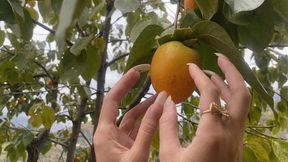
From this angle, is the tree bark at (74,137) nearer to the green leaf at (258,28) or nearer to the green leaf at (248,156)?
the green leaf at (248,156)

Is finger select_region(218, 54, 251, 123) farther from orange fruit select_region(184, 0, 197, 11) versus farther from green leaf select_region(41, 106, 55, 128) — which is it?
green leaf select_region(41, 106, 55, 128)

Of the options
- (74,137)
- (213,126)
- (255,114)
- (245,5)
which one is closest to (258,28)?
(245,5)

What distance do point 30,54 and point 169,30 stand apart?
129 cm

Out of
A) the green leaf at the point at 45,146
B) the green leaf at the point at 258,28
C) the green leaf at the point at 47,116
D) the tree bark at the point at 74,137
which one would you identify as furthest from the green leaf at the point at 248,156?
the green leaf at the point at 45,146

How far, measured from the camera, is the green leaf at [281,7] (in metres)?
0.77

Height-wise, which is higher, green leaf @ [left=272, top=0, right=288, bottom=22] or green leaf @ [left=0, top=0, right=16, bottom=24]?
green leaf @ [left=0, top=0, right=16, bottom=24]

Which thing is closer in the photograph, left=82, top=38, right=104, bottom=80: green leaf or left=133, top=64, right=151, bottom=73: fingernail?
left=133, top=64, right=151, bottom=73: fingernail

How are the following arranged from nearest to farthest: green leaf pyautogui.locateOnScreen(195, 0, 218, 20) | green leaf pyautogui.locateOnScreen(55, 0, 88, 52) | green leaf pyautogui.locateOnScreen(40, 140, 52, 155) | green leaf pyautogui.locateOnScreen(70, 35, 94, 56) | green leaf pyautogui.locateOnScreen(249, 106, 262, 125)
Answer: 1. green leaf pyautogui.locateOnScreen(55, 0, 88, 52)
2. green leaf pyautogui.locateOnScreen(195, 0, 218, 20)
3. green leaf pyautogui.locateOnScreen(70, 35, 94, 56)
4. green leaf pyautogui.locateOnScreen(249, 106, 262, 125)
5. green leaf pyautogui.locateOnScreen(40, 140, 52, 155)

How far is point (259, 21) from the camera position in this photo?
2.56 feet

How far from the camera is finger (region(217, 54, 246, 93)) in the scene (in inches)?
25.4

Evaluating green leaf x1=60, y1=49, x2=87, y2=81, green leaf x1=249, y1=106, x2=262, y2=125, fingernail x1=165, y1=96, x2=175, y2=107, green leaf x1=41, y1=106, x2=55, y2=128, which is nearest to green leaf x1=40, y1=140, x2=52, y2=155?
green leaf x1=41, y1=106, x2=55, y2=128

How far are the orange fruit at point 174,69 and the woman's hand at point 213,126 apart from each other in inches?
1.0

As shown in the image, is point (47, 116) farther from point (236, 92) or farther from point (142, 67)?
point (236, 92)

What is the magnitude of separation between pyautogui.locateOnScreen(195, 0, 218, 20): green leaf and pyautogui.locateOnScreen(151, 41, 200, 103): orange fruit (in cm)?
7
